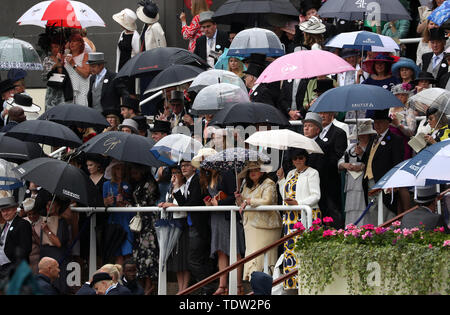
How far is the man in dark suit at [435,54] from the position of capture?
48.1 feet

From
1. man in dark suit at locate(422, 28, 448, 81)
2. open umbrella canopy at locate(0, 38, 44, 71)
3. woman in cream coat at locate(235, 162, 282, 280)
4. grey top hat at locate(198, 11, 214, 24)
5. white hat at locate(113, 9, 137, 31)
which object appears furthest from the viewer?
white hat at locate(113, 9, 137, 31)

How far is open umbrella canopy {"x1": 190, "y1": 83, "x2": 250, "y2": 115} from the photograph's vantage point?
13.5 meters

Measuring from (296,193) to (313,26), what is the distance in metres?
4.01

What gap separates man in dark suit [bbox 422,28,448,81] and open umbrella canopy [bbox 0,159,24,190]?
575cm

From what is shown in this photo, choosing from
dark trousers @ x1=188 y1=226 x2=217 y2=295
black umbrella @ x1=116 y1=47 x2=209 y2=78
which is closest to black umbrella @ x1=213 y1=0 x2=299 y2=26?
black umbrella @ x1=116 y1=47 x2=209 y2=78

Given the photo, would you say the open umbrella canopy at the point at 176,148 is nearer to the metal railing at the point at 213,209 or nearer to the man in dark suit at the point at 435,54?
the metal railing at the point at 213,209

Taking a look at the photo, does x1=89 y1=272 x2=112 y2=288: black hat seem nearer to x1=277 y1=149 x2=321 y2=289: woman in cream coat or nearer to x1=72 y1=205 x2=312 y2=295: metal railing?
x1=72 y1=205 x2=312 y2=295: metal railing

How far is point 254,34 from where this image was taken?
14953mm

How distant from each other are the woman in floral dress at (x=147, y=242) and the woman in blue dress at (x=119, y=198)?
10 centimetres

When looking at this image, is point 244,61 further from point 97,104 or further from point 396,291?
point 396,291

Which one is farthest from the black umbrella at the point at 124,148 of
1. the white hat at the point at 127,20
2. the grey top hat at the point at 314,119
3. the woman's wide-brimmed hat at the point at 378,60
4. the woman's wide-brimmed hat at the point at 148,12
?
the woman's wide-brimmed hat at the point at 148,12

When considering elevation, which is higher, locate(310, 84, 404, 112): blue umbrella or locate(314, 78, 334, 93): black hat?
locate(314, 78, 334, 93): black hat

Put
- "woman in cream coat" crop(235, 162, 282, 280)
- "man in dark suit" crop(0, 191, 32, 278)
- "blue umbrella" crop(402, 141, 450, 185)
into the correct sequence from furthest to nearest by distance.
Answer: "man in dark suit" crop(0, 191, 32, 278) → "woman in cream coat" crop(235, 162, 282, 280) → "blue umbrella" crop(402, 141, 450, 185)

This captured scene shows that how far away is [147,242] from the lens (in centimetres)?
1289
